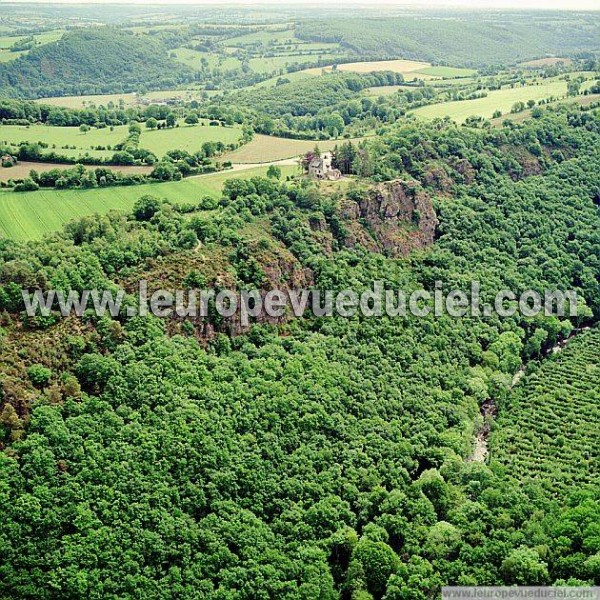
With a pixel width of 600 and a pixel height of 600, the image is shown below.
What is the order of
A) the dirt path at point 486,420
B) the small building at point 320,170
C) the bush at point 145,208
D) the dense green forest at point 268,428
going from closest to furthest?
the dense green forest at point 268,428, the dirt path at point 486,420, the bush at point 145,208, the small building at point 320,170

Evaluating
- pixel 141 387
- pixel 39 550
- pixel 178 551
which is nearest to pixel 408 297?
pixel 141 387

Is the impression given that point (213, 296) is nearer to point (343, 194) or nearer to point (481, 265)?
point (343, 194)

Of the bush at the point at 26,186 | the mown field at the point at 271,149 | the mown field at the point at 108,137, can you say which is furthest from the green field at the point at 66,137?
the mown field at the point at 271,149

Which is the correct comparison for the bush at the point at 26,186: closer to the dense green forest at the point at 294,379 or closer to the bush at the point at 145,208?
the dense green forest at the point at 294,379

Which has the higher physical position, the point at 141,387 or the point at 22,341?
the point at 22,341

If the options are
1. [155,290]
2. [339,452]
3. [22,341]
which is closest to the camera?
[22,341]

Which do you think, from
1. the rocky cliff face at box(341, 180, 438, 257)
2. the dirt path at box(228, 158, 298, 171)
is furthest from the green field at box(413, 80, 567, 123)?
A: the rocky cliff face at box(341, 180, 438, 257)

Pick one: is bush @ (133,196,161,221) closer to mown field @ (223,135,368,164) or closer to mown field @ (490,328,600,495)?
mown field @ (223,135,368,164)
